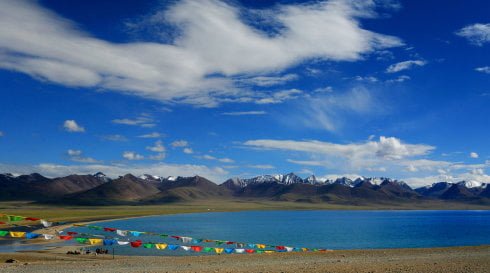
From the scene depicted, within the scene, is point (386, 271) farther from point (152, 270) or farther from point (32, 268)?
point (32, 268)

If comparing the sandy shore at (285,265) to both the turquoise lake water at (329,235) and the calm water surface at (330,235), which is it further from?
the turquoise lake water at (329,235)

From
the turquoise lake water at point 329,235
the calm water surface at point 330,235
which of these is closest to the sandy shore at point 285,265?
the calm water surface at point 330,235

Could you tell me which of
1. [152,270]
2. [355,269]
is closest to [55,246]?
[152,270]

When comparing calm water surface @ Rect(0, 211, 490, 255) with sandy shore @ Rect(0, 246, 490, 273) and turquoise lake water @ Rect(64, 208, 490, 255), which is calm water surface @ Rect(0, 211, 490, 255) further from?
sandy shore @ Rect(0, 246, 490, 273)

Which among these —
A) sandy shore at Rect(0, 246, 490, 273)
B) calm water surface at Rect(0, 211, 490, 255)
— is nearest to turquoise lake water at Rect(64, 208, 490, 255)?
calm water surface at Rect(0, 211, 490, 255)

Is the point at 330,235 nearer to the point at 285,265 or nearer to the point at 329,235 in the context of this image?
the point at 329,235

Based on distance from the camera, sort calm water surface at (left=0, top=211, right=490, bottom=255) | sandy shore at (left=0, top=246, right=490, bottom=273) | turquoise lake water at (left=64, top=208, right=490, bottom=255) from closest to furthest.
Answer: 1. sandy shore at (left=0, top=246, right=490, bottom=273)
2. turquoise lake water at (left=64, top=208, right=490, bottom=255)
3. calm water surface at (left=0, top=211, right=490, bottom=255)

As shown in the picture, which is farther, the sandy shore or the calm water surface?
the calm water surface

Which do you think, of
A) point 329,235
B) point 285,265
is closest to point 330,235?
point 329,235

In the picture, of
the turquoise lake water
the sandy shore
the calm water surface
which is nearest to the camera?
the sandy shore

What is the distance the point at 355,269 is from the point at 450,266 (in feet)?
21.3

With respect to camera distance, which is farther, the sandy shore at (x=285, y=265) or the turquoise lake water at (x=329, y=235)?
the turquoise lake water at (x=329, y=235)

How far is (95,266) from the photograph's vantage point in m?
36.3

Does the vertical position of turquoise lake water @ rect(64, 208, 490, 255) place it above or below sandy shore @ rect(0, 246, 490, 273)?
below
